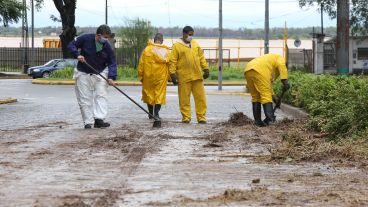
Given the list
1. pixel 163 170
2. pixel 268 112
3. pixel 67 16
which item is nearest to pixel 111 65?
pixel 268 112

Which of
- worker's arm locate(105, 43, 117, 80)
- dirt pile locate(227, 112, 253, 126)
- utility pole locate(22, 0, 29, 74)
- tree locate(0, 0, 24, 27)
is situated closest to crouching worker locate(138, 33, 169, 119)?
worker's arm locate(105, 43, 117, 80)

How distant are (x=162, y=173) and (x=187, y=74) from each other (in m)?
7.16

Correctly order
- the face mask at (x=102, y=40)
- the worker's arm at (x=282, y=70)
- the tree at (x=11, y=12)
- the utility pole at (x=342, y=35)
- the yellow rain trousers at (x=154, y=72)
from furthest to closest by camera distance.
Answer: the tree at (x=11, y=12)
the utility pole at (x=342, y=35)
the yellow rain trousers at (x=154, y=72)
the worker's arm at (x=282, y=70)
the face mask at (x=102, y=40)

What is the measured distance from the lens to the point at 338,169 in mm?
8742

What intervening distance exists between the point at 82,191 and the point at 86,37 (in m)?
7.29

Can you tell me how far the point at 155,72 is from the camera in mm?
15359

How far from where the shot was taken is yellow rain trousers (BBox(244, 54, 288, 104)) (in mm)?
14430

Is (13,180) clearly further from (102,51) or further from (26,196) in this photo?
(102,51)

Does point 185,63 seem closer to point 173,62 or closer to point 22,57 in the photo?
point 173,62

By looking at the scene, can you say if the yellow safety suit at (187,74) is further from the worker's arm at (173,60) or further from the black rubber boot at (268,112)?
the black rubber boot at (268,112)

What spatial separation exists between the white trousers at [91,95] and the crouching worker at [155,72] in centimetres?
143

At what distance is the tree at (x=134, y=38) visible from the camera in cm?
5653

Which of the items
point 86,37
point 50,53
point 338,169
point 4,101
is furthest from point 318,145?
point 50,53

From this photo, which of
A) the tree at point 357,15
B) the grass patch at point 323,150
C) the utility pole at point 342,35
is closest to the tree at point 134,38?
the tree at point 357,15
